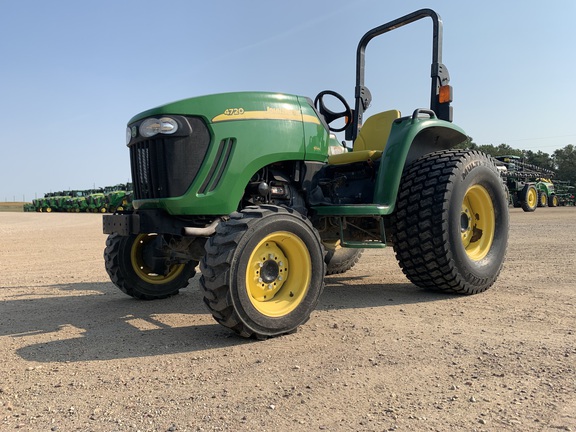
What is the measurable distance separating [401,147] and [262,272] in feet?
5.90

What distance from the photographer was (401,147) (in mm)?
4414

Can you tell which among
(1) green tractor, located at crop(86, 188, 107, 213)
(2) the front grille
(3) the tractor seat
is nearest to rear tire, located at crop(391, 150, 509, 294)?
(3) the tractor seat

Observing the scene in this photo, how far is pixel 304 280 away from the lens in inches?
144

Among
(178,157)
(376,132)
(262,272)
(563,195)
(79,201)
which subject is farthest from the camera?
(79,201)

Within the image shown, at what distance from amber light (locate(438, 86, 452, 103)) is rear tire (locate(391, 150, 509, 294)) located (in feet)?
2.08

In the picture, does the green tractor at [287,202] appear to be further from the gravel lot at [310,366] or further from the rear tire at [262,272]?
the gravel lot at [310,366]

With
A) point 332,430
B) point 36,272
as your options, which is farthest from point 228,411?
point 36,272

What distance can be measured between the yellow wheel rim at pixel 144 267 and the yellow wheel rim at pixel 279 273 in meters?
1.81

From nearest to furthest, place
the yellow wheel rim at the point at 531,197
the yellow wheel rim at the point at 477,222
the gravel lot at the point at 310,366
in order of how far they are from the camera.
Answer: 1. the gravel lot at the point at 310,366
2. the yellow wheel rim at the point at 477,222
3. the yellow wheel rim at the point at 531,197

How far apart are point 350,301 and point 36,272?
189 inches

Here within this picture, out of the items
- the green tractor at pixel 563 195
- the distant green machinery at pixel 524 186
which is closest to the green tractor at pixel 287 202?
the distant green machinery at pixel 524 186

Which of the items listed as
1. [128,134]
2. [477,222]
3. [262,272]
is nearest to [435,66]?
[477,222]

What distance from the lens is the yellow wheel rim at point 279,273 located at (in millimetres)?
3523

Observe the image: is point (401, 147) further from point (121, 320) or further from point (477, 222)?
point (121, 320)
